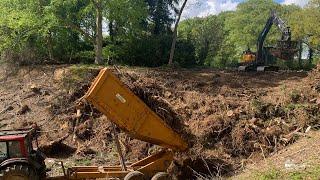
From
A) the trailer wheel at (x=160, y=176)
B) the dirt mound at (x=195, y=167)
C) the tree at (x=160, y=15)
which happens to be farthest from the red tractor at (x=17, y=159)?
the tree at (x=160, y=15)

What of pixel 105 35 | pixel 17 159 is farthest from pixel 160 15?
pixel 17 159

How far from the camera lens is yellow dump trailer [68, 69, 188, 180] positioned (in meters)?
11.6

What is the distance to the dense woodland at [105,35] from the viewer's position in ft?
81.0

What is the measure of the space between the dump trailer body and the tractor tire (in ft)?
7.01

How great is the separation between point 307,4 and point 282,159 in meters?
34.4

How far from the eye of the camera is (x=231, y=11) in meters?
66.5

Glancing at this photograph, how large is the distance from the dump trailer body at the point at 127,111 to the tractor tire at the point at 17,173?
2137mm

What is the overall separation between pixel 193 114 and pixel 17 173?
7.47m

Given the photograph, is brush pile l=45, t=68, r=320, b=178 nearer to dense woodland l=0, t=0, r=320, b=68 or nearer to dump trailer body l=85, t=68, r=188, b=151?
dump trailer body l=85, t=68, r=188, b=151

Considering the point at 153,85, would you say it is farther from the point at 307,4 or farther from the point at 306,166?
the point at 307,4

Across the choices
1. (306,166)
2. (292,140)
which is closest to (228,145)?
(292,140)

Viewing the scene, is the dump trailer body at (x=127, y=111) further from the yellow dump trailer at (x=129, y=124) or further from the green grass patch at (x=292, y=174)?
the green grass patch at (x=292, y=174)

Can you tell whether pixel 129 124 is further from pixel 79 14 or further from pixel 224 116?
pixel 79 14

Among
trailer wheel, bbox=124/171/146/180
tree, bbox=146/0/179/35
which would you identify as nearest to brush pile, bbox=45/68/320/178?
trailer wheel, bbox=124/171/146/180
